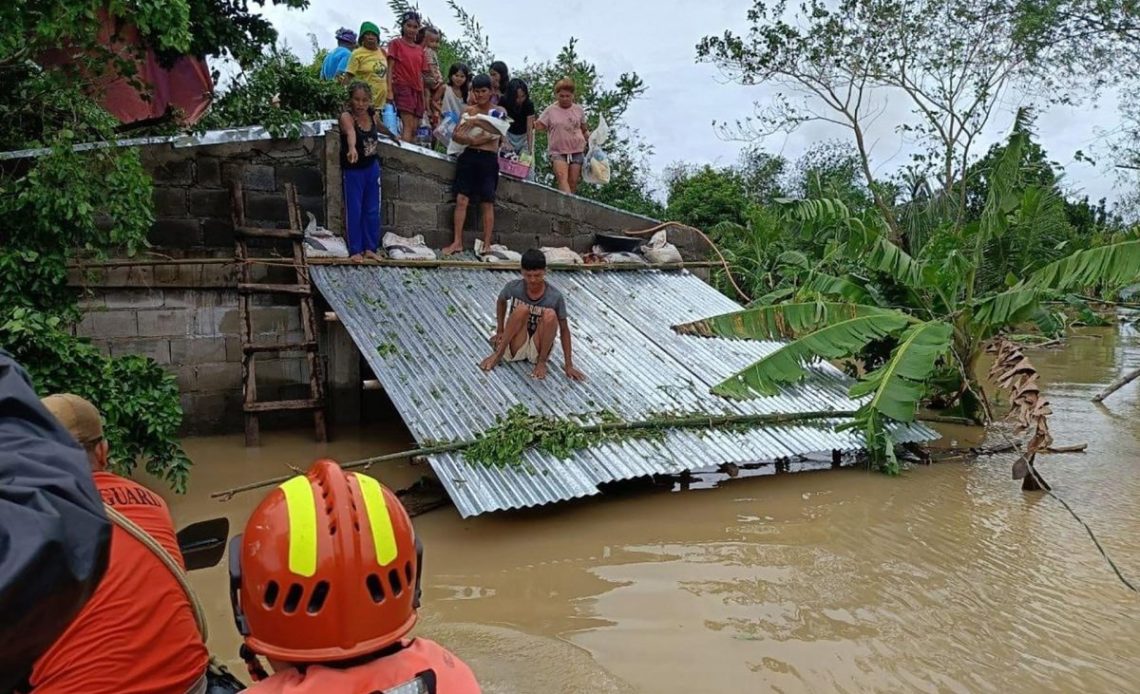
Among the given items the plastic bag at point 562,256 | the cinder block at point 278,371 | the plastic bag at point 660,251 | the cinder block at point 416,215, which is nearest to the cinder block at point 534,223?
the plastic bag at point 562,256

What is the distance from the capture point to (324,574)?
1.33 m

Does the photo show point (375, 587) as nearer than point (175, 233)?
Yes

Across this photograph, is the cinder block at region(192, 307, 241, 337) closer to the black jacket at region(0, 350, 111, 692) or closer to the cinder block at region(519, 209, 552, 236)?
the cinder block at region(519, 209, 552, 236)

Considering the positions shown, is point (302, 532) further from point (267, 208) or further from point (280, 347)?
point (267, 208)

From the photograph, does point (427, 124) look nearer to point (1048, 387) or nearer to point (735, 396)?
point (735, 396)

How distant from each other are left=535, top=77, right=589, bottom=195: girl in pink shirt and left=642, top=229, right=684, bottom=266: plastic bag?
4.53 ft

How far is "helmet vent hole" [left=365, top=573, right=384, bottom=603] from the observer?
4.44 ft

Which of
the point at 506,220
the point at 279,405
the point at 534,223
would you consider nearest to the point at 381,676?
the point at 279,405

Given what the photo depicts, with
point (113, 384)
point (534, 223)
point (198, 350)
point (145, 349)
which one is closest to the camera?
point (113, 384)

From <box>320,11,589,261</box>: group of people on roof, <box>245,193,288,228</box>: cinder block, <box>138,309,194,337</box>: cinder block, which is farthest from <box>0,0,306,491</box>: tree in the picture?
<box>320,11,589,261</box>: group of people on roof

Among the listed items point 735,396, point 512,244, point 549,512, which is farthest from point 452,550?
point 512,244

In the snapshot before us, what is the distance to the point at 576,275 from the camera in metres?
8.98

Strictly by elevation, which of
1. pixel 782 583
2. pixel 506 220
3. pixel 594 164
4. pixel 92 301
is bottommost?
pixel 782 583

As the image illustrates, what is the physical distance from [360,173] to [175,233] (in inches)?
69.3
